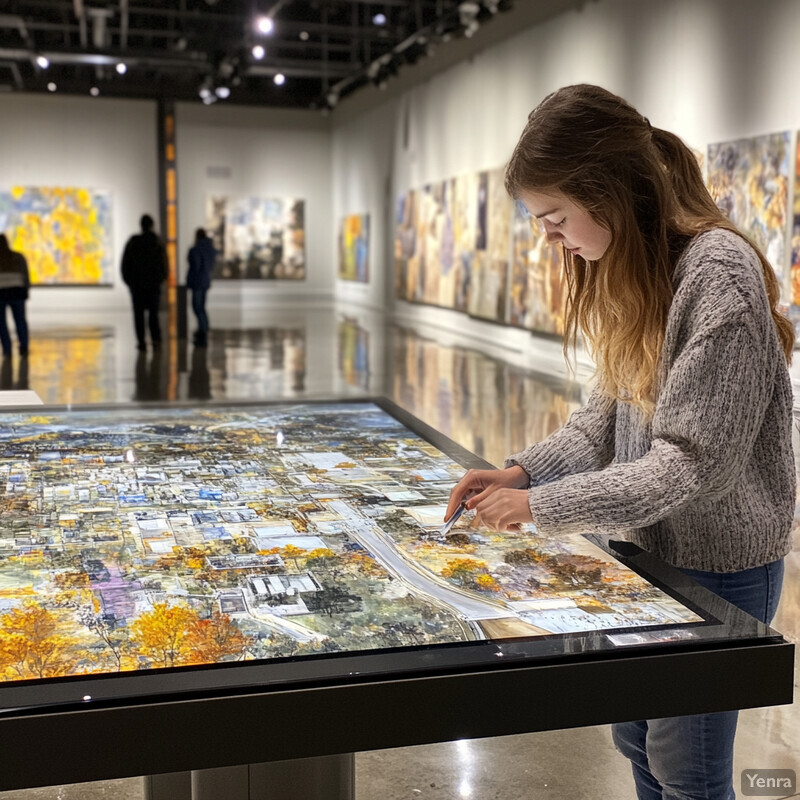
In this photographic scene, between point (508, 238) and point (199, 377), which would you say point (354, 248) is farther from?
point (199, 377)

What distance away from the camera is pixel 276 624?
1.55m

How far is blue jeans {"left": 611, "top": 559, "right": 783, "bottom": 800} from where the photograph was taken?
1.74m

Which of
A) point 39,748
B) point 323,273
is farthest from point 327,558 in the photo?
point 323,273

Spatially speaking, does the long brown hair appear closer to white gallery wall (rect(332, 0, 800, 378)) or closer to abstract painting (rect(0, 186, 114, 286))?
white gallery wall (rect(332, 0, 800, 378))

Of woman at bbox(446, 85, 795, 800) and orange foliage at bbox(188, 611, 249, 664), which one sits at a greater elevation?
woman at bbox(446, 85, 795, 800)

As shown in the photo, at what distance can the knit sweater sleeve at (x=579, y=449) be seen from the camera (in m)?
2.07

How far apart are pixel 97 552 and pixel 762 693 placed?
1.15m

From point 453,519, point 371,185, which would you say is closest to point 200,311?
point 371,185

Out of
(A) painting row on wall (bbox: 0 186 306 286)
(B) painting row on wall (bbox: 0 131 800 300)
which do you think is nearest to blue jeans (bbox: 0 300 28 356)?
(B) painting row on wall (bbox: 0 131 800 300)

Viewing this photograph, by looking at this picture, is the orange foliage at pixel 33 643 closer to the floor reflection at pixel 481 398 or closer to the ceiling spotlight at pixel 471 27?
the floor reflection at pixel 481 398

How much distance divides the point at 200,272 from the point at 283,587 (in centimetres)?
1453

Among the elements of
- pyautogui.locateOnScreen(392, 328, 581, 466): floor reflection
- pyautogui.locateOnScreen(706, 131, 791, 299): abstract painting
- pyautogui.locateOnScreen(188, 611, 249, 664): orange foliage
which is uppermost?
pyautogui.locateOnScreen(706, 131, 791, 299): abstract painting

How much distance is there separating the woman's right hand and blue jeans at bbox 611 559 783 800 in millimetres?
382

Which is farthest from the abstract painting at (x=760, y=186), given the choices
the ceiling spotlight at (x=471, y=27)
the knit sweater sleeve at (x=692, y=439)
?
the knit sweater sleeve at (x=692, y=439)
